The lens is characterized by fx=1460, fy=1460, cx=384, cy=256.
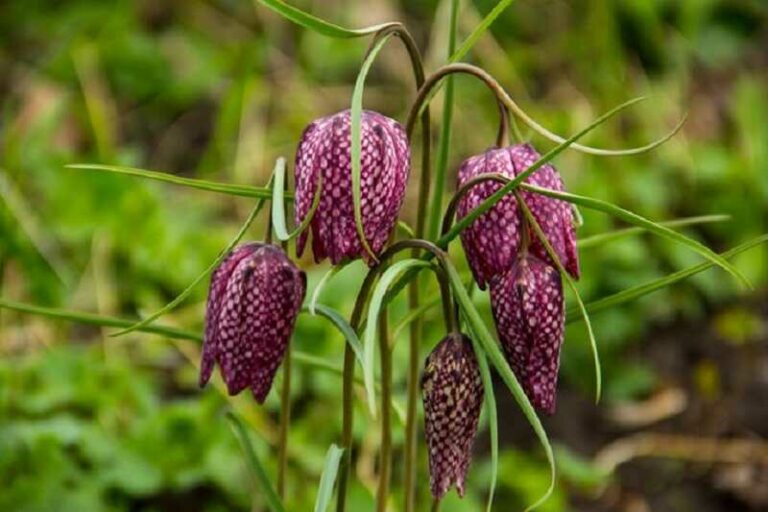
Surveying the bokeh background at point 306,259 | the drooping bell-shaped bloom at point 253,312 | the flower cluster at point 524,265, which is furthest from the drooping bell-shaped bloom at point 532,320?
the bokeh background at point 306,259

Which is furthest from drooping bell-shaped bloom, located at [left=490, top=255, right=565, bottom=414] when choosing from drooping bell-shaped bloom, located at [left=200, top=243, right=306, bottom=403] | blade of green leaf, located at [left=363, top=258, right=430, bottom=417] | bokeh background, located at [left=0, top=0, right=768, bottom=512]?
bokeh background, located at [left=0, top=0, right=768, bottom=512]

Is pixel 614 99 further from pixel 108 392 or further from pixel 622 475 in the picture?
pixel 108 392

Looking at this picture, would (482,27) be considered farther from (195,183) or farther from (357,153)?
(195,183)

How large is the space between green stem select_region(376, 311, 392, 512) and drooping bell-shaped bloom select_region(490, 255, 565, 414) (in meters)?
0.15

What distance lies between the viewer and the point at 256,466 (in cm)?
155

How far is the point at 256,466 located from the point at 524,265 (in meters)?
0.38

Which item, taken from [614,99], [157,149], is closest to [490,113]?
[614,99]

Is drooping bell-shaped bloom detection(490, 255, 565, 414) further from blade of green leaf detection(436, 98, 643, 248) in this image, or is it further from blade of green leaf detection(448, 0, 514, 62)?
blade of green leaf detection(448, 0, 514, 62)

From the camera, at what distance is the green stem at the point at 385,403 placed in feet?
5.04

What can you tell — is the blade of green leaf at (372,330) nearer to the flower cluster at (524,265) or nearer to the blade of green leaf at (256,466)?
the flower cluster at (524,265)

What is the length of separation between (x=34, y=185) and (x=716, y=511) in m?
1.54

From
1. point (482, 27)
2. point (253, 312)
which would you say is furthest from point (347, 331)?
point (482, 27)

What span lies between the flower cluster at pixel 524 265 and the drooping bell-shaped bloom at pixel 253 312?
0.19m

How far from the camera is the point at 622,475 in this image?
8.92 ft
